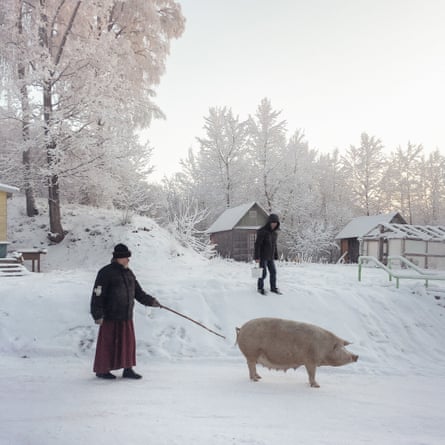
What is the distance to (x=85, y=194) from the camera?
21.3 m

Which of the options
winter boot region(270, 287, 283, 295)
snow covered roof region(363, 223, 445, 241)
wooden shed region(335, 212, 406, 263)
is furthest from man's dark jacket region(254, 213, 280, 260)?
wooden shed region(335, 212, 406, 263)

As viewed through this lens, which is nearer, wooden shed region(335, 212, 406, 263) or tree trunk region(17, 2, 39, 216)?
tree trunk region(17, 2, 39, 216)

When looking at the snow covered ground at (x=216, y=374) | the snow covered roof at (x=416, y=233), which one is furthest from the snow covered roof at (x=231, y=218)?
the snow covered ground at (x=216, y=374)

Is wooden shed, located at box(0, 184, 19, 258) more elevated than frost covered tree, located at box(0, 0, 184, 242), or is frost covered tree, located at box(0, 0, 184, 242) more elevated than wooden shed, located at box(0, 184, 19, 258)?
frost covered tree, located at box(0, 0, 184, 242)

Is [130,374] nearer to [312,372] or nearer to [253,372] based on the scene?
[253,372]

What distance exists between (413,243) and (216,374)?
67.5 feet

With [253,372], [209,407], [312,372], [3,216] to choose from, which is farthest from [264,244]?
[3,216]

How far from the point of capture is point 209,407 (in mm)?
4020

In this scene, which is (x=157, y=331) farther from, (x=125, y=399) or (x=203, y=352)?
(x=125, y=399)

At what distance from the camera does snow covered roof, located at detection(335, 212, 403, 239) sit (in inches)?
1057

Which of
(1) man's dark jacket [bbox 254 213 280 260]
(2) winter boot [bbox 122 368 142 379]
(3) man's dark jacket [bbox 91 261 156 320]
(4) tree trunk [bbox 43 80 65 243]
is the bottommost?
(2) winter boot [bbox 122 368 142 379]

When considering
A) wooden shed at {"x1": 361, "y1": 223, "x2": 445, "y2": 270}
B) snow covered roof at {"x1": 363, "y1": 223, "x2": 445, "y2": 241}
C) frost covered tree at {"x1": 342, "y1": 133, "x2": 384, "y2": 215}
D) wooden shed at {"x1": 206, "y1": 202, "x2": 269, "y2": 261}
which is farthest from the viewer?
frost covered tree at {"x1": 342, "y1": 133, "x2": 384, "y2": 215}

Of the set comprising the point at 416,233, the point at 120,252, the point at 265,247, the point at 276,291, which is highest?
the point at 120,252

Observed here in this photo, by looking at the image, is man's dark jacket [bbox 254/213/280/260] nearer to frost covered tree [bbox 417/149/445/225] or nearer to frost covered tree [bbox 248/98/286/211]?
frost covered tree [bbox 248/98/286/211]
